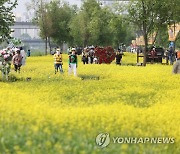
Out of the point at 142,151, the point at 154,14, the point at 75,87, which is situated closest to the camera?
the point at 142,151

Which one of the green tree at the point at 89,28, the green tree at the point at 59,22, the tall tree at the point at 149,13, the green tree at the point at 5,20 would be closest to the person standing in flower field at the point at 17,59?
the green tree at the point at 5,20

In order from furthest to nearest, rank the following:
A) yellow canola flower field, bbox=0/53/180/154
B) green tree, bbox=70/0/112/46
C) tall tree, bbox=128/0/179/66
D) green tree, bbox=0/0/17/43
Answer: green tree, bbox=70/0/112/46 < tall tree, bbox=128/0/179/66 < green tree, bbox=0/0/17/43 < yellow canola flower field, bbox=0/53/180/154

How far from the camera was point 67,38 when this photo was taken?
91.1 meters

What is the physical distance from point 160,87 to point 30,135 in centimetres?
1260

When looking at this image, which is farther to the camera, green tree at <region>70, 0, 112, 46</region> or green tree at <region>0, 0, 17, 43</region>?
green tree at <region>70, 0, 112, 46</region>

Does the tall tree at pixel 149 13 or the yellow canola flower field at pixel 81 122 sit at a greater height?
the tall tree at pixel 149 13

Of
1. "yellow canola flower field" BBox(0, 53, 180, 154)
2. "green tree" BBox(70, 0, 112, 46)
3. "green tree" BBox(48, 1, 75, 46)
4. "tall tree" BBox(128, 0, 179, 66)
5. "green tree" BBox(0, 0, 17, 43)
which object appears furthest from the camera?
"green tree" BBox(48, 1, 75, 46)

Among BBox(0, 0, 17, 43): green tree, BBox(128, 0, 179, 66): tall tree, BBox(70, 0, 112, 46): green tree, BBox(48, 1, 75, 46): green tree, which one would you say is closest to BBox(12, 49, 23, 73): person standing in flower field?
BBox(0, 0, 17, 43): green tree

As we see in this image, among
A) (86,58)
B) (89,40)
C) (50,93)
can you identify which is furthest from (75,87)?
(89,40)

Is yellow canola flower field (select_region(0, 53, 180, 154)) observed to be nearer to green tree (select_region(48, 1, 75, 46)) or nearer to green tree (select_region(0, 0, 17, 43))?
green tree (select_region(0, 0, 17, 43))

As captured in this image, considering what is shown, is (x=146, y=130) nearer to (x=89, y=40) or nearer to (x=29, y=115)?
(x=29, y=115)

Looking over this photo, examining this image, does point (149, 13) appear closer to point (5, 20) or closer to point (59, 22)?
point (5, 20)

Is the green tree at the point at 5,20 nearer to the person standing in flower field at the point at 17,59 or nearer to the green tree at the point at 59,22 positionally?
the person standing in flower field at the point at 17,59

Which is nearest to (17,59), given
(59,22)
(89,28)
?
(89,28)
